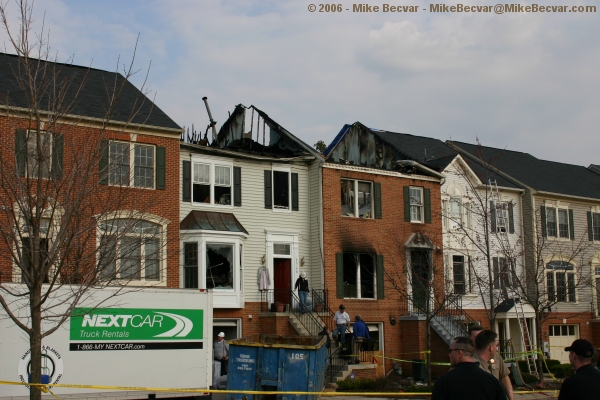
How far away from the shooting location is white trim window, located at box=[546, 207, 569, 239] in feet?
117

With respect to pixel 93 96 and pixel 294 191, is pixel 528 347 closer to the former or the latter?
pixel 294 191

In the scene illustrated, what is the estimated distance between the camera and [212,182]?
2553 centimetres

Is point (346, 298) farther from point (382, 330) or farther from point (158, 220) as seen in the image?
point (158, 220)

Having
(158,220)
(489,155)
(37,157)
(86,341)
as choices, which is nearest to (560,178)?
(489,155)

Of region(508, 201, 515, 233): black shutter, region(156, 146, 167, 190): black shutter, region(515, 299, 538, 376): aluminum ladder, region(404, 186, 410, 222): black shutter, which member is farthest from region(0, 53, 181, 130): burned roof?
region(508, 201, 515, 233): black shutter

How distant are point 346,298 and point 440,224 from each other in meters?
6.10

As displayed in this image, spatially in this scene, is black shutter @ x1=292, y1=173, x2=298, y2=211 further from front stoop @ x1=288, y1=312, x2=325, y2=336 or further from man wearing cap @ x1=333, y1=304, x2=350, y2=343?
man wearing cap @ x1=333, y1=304, x2=350, y2=343

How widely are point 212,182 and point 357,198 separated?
20.6 ft

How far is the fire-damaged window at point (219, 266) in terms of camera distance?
24.6 meters

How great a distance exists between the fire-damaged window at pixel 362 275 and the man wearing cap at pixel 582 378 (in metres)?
21.1

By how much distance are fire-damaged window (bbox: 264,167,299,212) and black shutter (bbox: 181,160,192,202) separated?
321 centimetres

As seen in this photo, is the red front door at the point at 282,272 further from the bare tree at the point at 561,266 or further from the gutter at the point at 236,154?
the bare tree at the point at 561,266

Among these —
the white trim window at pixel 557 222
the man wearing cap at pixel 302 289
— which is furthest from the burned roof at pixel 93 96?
the white trim window at pixel 557 222

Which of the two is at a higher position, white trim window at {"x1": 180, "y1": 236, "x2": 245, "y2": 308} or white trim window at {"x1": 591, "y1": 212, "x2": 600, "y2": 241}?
white trim window at {"x1": 591, "y1": 212, "x2": 600, "y2": 241}
